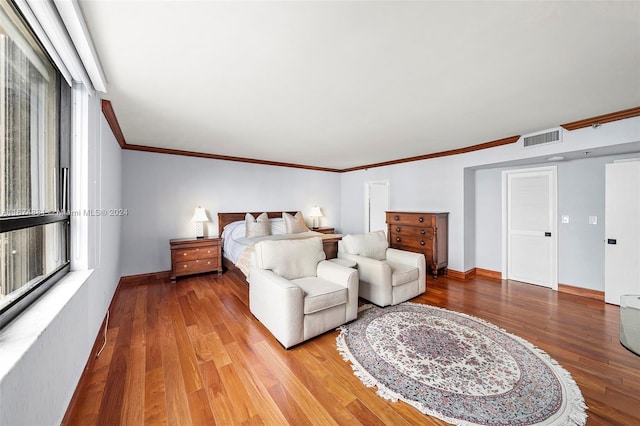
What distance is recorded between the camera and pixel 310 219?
248 inches

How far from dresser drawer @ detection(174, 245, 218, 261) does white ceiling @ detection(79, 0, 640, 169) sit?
1986mm

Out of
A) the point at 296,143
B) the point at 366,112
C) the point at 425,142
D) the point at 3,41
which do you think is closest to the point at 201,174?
the point at 296,143

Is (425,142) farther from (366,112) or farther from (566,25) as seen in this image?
(566,25)

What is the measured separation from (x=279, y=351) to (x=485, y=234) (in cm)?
421

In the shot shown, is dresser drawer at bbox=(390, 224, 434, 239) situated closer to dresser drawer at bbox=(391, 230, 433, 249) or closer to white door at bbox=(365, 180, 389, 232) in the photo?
dresser drawer at bbox=(391, 230, 433, 249)

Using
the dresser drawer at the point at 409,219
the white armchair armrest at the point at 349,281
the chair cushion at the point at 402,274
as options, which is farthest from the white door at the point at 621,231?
the white armchair armrest at the point at 349,281

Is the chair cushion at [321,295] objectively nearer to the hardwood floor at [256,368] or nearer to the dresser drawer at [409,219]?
the hardwood floor at [256,368]

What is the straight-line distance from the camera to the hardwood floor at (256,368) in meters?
1.49

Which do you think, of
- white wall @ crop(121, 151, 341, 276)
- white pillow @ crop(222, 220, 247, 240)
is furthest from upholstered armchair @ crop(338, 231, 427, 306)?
white wall @ crop(121, 151, 341, 276)

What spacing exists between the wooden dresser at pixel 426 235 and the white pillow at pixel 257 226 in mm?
2577

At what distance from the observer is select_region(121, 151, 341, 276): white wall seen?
4.12 m

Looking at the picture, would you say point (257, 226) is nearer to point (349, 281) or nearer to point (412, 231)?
point (349, 281)

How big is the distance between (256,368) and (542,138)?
14.4 feet

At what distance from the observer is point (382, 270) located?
9.67ft
